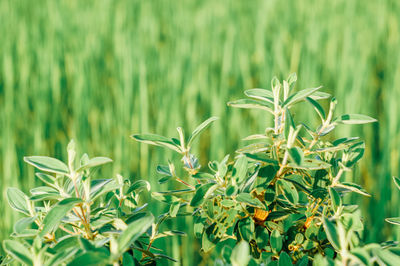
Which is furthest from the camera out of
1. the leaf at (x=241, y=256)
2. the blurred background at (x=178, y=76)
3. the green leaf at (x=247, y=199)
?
the blurred background at (x=178, y=76)

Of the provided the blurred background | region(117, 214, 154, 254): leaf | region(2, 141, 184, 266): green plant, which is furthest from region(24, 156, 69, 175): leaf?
the blurred background

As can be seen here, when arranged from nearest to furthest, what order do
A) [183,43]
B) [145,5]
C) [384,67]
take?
1. [183,43]
2. [384,67]
3. [145,5]

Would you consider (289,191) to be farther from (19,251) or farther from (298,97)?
(19,251)

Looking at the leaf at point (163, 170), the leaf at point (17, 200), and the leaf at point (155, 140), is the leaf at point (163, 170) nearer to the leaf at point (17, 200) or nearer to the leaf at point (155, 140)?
the leaf at point (155, 140)

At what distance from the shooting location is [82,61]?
1.81 meters

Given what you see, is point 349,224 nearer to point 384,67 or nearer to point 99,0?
point 384,67

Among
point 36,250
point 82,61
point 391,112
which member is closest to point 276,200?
point 36,250

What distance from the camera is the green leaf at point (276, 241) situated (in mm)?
414

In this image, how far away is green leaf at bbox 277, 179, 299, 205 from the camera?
17.2 inches

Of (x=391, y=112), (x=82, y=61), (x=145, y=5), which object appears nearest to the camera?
(x=391, y=112)

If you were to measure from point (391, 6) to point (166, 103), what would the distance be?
186 centimetres

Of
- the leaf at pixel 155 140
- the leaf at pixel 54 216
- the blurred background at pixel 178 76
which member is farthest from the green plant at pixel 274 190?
the blurred background at pixel 178 76

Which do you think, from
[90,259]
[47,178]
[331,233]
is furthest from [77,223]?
[331,233]

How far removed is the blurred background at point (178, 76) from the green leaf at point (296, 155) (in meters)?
0.72
